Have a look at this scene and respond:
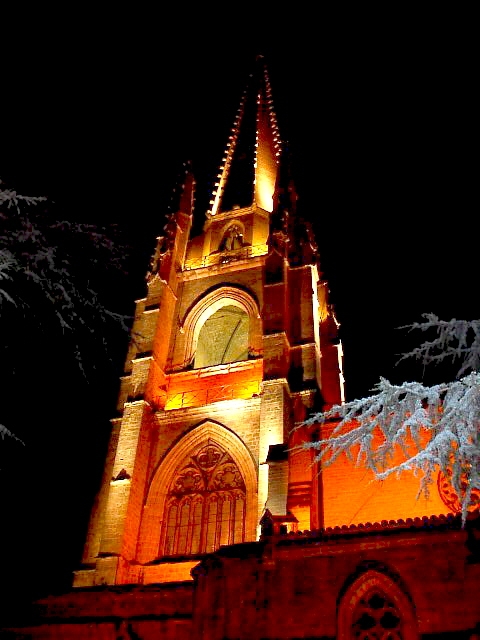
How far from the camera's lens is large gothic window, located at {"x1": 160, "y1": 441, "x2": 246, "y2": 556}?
1764 cm

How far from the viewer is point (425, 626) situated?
10508 mm

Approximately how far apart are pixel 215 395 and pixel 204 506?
4.10 metres

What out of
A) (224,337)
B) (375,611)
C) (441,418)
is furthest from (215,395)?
(441,418)

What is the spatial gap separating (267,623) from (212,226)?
19.9 meters

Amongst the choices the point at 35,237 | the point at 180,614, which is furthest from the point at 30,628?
the point at 35,237

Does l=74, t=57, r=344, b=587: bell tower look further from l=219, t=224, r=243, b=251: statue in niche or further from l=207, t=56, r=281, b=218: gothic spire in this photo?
l=207, t=56, r=281, b=218: gothic spire

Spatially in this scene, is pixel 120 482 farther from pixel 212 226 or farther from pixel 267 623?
pixel 212 226

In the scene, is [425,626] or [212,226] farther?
[212,226]

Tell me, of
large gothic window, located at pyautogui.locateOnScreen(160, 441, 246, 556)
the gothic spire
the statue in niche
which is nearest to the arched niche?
the statue in niche

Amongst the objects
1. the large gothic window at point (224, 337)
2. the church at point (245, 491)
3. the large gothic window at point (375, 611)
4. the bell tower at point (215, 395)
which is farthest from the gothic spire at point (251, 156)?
the large gothic window at point (375, 611)

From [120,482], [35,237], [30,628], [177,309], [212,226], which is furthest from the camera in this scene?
[212,226]

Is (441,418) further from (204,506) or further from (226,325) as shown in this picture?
(226,325)

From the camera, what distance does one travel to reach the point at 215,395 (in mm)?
21125

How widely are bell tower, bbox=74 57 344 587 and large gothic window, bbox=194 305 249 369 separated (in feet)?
0.17
